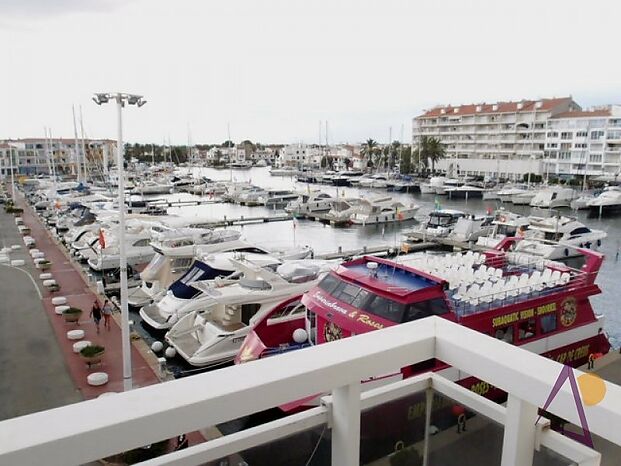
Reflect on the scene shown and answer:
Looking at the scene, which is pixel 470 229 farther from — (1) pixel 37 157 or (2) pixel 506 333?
(1) pixel 37 157

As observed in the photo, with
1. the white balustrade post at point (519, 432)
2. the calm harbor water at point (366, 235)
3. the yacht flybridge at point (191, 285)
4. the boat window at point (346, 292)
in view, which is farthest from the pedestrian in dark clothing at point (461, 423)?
the calm harbor water at point (366, 235)

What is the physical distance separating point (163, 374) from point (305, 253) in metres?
15.0

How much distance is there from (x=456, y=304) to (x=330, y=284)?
2857 mm

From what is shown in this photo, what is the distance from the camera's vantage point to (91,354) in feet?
42.9

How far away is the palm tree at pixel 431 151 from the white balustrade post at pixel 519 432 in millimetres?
93913

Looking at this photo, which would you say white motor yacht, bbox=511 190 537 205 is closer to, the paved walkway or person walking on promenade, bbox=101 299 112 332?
person walking on promenade, bbox=101 299 112 332

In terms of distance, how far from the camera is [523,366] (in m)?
2.32

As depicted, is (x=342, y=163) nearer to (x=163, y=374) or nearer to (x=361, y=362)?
(x=163, y=374)

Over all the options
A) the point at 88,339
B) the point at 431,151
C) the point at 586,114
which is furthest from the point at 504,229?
the point at 431,151

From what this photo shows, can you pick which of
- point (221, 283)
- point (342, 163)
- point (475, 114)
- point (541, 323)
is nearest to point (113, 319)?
point (221, 283)

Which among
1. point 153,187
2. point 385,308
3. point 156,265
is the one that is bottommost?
point 153,187

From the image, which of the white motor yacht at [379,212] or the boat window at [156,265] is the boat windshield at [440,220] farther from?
the boat window at [156,265]

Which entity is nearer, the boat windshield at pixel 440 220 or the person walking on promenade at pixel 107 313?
the person walking on promenade at pixel 107 313

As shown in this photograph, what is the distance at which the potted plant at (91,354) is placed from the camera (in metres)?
13.0
